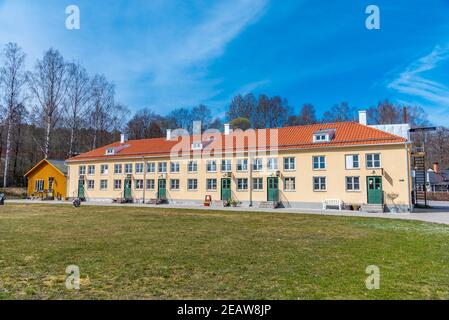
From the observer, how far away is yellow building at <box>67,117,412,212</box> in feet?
83.0

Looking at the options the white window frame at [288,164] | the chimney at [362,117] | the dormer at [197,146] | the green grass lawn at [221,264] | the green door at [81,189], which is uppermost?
the chimney at [362,117]

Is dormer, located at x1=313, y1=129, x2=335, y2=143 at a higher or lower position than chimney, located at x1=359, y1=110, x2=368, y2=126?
lower

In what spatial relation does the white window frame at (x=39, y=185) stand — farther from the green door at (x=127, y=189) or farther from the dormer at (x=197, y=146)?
the dormer at (x=197, y=146)

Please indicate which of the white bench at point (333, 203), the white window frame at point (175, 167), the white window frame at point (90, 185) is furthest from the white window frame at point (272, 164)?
the white window frame at point (90, 185)

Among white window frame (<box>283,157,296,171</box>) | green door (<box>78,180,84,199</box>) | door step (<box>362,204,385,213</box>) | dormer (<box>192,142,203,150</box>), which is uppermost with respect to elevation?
dormer (<box>192,142,203,150</box>)

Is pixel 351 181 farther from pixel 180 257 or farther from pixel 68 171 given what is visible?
pixel 68 171

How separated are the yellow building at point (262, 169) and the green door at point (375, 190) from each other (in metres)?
0.08

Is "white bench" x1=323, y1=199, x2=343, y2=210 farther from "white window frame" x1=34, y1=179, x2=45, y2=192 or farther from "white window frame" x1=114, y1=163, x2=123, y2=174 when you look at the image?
"white window frame" x1=34, y1=179, x2=45, y2=192

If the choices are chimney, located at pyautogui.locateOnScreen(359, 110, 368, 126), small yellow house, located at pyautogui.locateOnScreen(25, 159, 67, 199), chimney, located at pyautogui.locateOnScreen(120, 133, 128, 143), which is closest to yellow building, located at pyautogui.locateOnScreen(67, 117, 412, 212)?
chimney, located at pyautogui.locateOnScreen(359, 110, 368, 126)

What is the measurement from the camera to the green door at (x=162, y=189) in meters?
35.0

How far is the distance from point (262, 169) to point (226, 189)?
4453 mm

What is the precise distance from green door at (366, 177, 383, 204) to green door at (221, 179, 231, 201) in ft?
43.4

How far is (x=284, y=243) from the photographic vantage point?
406 inches
